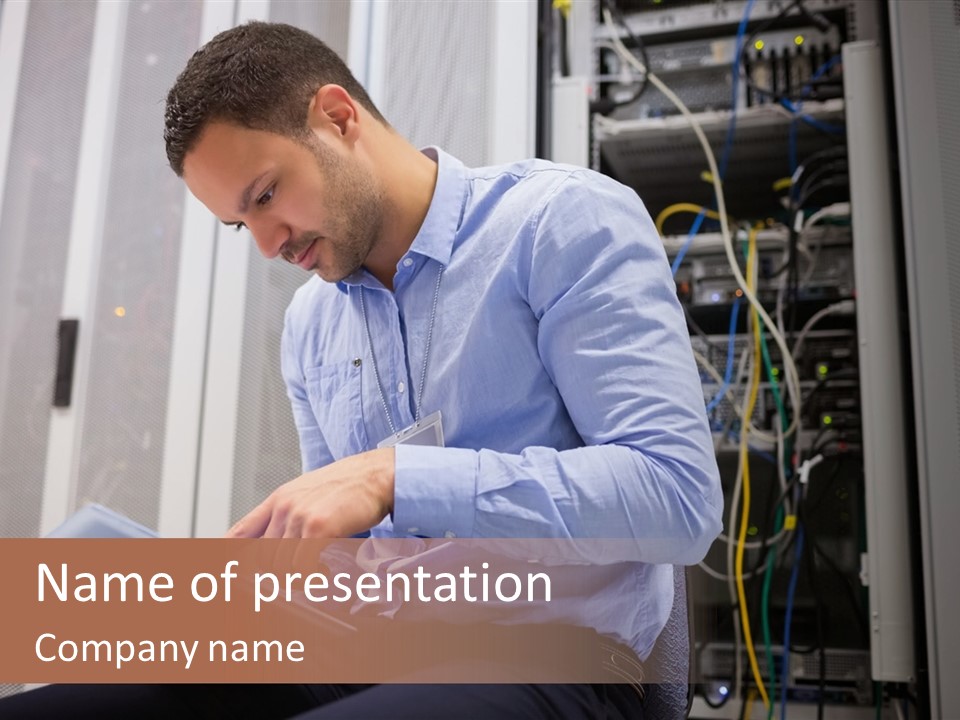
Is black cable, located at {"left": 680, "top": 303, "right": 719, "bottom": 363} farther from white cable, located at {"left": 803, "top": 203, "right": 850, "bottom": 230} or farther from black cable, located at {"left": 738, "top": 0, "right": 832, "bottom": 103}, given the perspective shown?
black cable, located at {"left": 738, "top": 0, "right": 832, "bottom": 103}

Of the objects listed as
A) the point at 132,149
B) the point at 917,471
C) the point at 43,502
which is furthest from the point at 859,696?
the point at 132,149

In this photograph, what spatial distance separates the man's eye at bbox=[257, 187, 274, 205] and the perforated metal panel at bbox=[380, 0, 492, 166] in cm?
85

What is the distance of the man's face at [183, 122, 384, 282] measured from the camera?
0.93m

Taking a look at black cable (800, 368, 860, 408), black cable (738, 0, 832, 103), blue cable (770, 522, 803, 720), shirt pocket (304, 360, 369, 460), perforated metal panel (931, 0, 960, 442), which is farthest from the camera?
black cable (738, 0, 832, 103)

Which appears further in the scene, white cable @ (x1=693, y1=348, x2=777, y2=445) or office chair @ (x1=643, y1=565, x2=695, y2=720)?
white cable @ (x1=693, y1=348, x2=777, y2=445)

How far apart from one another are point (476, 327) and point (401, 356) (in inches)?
4.6

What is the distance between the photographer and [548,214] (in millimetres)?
892

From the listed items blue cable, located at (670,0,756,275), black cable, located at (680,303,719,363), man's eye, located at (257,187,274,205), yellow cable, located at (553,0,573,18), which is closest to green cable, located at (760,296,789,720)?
black cable, located at (680,303,719,363)

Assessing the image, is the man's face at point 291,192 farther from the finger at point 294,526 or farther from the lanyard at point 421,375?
the finger at point 294,526

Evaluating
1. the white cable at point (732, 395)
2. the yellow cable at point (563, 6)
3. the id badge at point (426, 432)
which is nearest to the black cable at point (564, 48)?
the yellow cable at point (563, 6)

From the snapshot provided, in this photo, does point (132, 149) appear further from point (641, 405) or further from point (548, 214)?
point (641, 405)

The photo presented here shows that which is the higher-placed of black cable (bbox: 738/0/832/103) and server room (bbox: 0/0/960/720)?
black cable (bbox: 738/0/832/103)

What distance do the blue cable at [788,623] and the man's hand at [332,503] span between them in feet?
4.82

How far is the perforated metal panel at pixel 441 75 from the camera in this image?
176 cm
